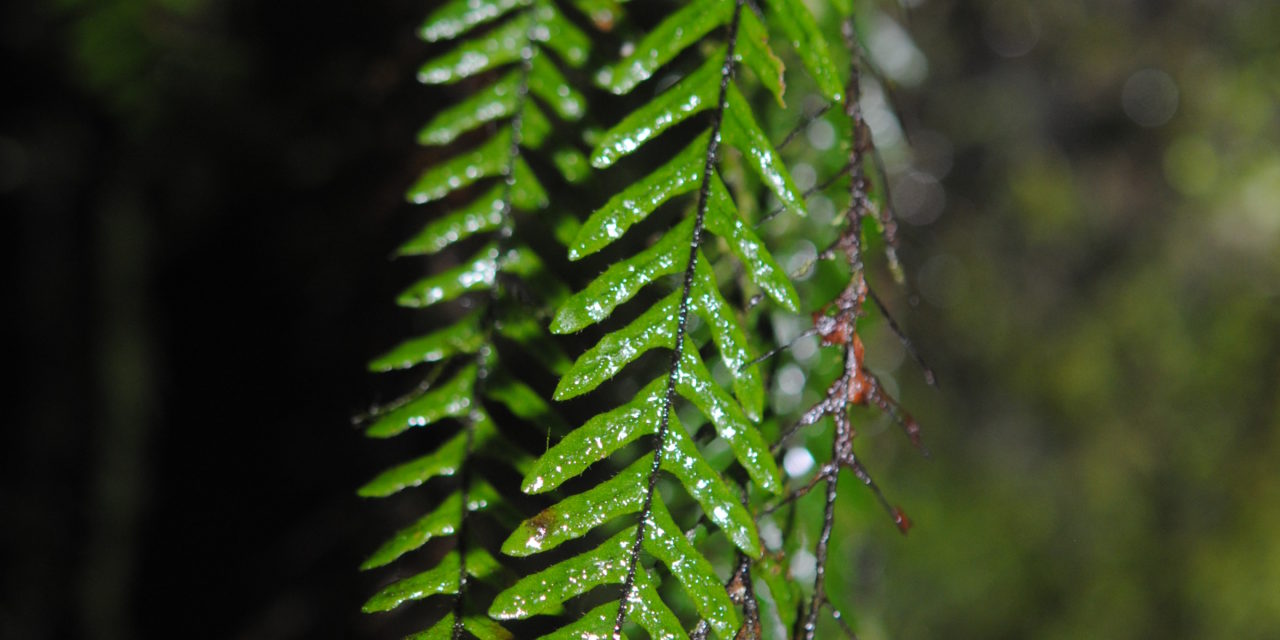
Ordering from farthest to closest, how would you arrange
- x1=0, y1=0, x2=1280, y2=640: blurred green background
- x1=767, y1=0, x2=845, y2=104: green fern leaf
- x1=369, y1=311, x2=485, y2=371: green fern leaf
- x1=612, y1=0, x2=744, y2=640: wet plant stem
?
x1=0, y1=0, x2=1280, y2=640: blurred green background → x1=369, y1=311, x2=485, y2=371: green fern leaf → x1=767, y1=0, x2=845, y2=104: green fern leaf → x1=612, y1=0, x2=744, y2=640: wet plant stem

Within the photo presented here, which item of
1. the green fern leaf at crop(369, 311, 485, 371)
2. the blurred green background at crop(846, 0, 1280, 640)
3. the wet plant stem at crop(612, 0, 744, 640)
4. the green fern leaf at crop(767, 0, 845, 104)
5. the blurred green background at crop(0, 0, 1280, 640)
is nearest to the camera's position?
the wet plant stem at crop(612, 0, 744, 640)

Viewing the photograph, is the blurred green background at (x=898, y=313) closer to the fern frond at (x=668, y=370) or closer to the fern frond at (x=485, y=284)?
the fern frond at (x=485, y=284)

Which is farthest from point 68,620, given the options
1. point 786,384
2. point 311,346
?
point 786,384

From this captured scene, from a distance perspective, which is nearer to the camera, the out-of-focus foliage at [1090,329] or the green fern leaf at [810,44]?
the green fern leaf at [810,44]

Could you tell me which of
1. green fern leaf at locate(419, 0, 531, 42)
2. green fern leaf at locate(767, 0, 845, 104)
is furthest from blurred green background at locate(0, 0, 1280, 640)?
green fern leaf at locate(767, 0, 845, 104)

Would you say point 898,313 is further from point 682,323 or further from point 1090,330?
point 682,323

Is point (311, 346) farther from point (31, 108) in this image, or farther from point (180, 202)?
point (31, 108)

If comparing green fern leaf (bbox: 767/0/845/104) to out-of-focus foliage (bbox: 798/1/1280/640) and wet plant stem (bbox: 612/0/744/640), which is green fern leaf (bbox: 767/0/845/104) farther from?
out-of-focus foliage (bbox: 798/1/1280/640)

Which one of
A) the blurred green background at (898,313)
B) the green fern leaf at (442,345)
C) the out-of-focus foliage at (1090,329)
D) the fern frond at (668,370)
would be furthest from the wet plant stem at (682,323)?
the out-of-focus foliage at (1090,329)

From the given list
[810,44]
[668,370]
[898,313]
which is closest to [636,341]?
[668,370]
